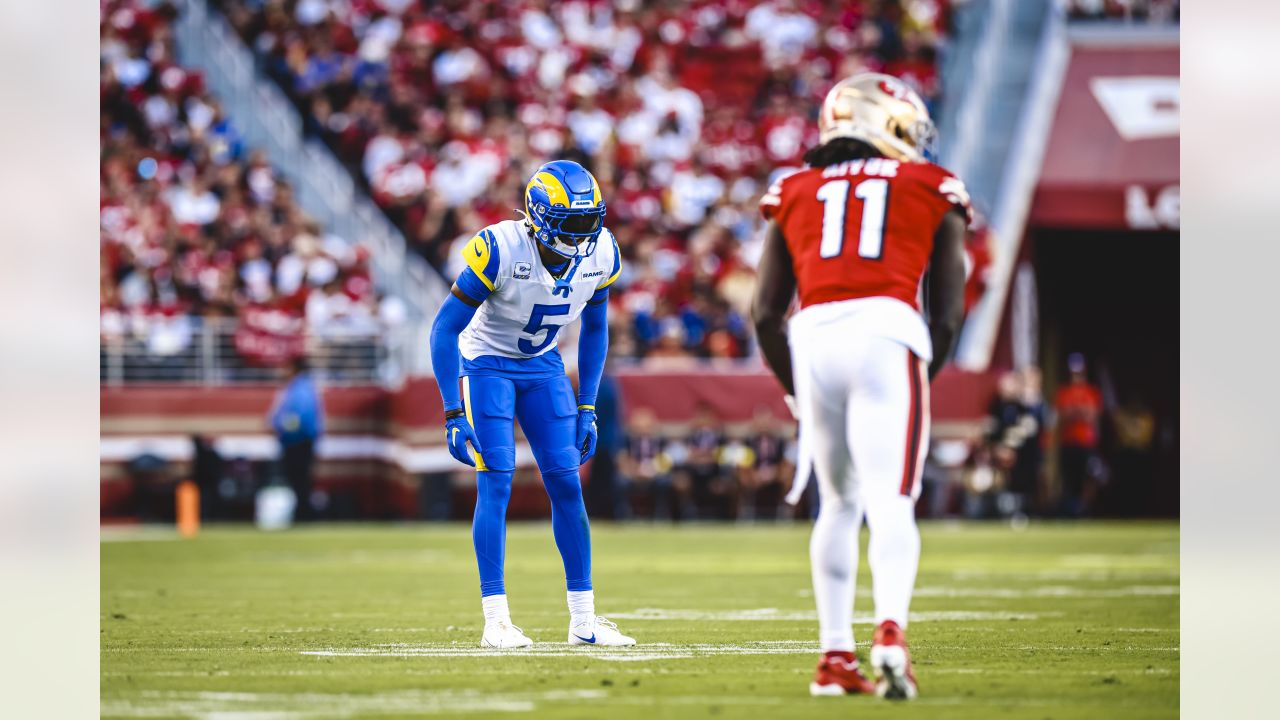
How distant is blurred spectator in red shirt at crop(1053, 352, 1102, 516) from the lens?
21.0 metres

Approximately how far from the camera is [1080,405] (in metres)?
21.0

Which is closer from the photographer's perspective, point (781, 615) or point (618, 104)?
point (781, 615)

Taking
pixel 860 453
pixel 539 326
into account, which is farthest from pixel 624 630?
pixel 860 453

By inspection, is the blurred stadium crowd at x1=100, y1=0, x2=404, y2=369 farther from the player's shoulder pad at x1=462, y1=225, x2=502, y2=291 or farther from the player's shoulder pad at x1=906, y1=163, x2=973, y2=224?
the player's shoulder pad at x1=906, y1=163, x2=973, y2=224

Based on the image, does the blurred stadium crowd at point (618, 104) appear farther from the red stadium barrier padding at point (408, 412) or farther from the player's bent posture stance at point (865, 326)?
the player's bent posture stance at point (865, 326)

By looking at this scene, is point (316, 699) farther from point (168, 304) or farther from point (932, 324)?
point (168, 304)

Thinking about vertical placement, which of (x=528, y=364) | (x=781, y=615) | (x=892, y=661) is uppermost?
(x=528, y=364)

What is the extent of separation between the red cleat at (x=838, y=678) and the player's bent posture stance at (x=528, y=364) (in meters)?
1.91

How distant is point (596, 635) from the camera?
792 centimetres

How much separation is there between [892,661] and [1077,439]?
15.8 metres

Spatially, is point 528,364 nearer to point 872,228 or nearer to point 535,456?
point 535,456

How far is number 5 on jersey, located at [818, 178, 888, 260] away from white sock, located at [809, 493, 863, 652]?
31.5 inches

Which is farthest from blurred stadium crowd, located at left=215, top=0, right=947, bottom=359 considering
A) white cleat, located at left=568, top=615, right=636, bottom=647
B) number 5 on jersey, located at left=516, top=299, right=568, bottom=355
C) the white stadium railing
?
white cleat, located at left=568, top=615, right=636, bottom=647

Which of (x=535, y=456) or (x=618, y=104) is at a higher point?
(x=618, y=104)
